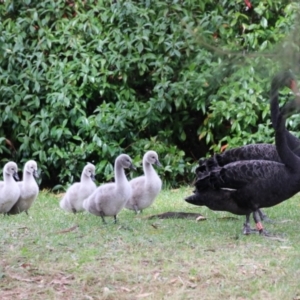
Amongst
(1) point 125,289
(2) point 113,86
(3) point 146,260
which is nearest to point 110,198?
(3) point 146,260

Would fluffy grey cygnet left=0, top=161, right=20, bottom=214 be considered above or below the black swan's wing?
below

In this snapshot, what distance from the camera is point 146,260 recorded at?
659 cm

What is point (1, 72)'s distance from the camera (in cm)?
1178

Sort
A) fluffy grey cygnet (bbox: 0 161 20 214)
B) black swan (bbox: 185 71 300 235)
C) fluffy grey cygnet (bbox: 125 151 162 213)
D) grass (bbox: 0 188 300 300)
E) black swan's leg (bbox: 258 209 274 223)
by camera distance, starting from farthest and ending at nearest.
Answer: fluffy grey cygnet (bbox: 125 151 162 213)
fluffy grey cygnet (bbox: 0 161 20 214)
black swan's leg (bbox: 258 209 274 223)
black swan (bbox: 185 71 300 235)
grass (bbox: 0 188 300 300)

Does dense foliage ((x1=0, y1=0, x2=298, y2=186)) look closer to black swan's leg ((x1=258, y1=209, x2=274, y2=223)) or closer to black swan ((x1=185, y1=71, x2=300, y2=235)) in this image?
black swan's leg ((x1=258, y1=209, x2=274, y2=223))

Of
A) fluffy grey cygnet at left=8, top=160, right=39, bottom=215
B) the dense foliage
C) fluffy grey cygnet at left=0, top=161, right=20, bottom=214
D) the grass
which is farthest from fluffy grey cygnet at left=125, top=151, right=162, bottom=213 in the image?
the dense foliage

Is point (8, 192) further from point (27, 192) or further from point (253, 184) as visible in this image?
point (253, 184)

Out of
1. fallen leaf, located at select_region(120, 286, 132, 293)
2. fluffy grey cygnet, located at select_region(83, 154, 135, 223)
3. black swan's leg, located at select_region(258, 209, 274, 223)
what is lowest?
black swan's leg, located at select_region(258, 209, 274, 223)

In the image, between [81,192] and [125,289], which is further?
[81,192]

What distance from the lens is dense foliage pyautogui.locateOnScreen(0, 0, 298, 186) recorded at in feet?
37.5

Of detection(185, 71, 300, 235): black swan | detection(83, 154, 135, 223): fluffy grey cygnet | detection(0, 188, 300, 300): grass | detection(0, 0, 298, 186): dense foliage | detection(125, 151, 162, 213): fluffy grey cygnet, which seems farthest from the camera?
detection(0, 0, 298, 186): dense foliage

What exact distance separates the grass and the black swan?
0.28 meters

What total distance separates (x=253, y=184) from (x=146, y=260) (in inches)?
54.9

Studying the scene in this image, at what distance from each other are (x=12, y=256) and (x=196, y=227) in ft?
6.58
